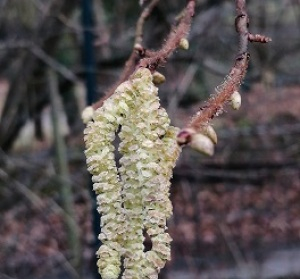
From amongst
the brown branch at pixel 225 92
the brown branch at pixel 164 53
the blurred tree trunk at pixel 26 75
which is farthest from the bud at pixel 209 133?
the blurred tree trunk at pixel 26 75

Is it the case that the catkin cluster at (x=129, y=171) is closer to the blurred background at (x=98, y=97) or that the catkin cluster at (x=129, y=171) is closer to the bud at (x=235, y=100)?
the bud at (x=235, y=100)

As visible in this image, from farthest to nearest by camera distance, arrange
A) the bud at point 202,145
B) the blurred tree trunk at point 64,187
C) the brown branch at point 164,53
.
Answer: the blurred tree trunk at point 64,187
the brown branch at point 164,53
the bud at point 202,145

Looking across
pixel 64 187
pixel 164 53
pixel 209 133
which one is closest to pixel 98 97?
pixel 64 187

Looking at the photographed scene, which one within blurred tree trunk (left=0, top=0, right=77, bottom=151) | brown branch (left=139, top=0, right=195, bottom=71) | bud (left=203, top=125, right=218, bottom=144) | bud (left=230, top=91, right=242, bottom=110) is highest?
blurred tree trunk (left=0, top=0, right=77, bottom=151)

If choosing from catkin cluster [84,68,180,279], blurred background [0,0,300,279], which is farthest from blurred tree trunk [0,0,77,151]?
catkin cluster [84,68,180,279]

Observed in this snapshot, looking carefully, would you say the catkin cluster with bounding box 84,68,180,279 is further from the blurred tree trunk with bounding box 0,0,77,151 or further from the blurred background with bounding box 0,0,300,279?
the blurred tree trunk with bounding box 0,0,77,151

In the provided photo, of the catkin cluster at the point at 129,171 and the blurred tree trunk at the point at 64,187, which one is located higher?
the blurred tree trunk at the point at 64,187

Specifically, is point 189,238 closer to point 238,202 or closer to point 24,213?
point 238,202
